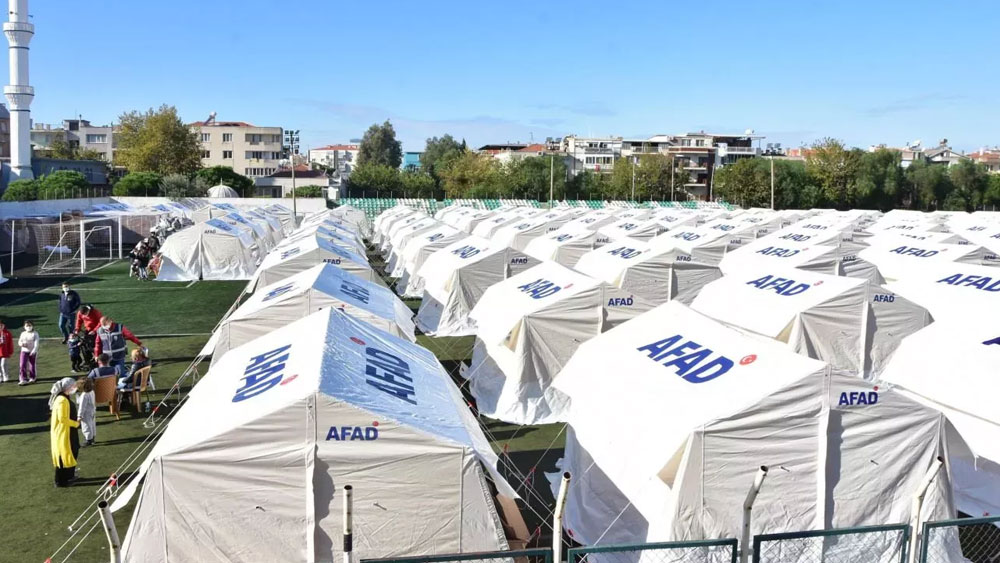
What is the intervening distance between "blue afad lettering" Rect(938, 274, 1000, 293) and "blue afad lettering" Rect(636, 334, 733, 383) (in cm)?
841

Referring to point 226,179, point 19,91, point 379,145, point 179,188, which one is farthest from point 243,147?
point 179,188

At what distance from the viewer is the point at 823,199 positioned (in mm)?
79938

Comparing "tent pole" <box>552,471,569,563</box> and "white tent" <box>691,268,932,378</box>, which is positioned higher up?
"white tent" <box>691,268,932,378</box>

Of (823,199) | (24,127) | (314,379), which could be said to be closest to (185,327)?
(314,379)

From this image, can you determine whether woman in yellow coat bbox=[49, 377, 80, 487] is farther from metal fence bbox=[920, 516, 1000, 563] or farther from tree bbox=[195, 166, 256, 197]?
tree bbox=[195, 166, 256, 197]

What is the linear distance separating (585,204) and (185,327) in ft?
190

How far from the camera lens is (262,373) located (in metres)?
7.79

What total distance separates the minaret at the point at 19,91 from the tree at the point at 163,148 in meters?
12.0

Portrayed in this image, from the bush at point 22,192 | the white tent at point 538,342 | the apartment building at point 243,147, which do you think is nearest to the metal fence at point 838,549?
the white tent at point 538,342

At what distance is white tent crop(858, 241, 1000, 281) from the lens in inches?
730

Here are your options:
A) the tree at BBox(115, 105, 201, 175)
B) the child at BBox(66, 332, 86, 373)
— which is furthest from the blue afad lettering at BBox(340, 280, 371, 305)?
the tree at BBox(115, 105, 201, 175)

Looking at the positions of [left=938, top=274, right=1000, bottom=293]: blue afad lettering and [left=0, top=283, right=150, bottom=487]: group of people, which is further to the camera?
[left=938, top=274, right=1000, bottom=293]: blue afad lettering

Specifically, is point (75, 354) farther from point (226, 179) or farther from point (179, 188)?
point (226, 179)

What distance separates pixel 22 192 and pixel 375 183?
39.3 meters
